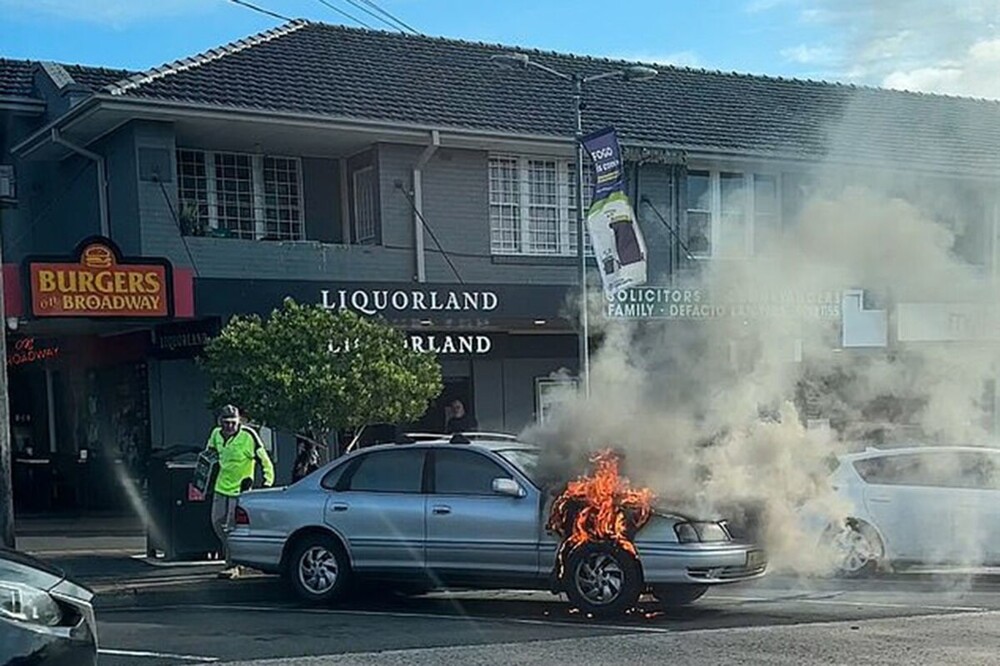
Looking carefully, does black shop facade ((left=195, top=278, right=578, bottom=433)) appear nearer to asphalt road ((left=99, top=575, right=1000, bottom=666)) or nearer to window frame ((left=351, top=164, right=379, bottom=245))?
window frame ((left=351, top=164, right=379, bottom=245))

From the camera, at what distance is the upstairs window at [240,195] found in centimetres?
1755

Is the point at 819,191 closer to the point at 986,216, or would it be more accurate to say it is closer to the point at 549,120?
the point at 986,216

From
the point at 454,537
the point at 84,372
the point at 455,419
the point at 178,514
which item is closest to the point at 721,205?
the point at 455,419

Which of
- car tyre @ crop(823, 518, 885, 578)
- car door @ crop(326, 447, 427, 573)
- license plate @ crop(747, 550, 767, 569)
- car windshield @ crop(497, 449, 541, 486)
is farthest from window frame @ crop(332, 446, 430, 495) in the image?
car tyre @ crop(823, 518, 885, 578)

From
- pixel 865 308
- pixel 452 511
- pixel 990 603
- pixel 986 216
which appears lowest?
pixel 990 603

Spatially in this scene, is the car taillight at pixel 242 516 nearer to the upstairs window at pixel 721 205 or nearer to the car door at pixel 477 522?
the car door at pixel 477 522

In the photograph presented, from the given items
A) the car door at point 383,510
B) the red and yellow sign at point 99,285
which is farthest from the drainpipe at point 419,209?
the car door at point 383,510

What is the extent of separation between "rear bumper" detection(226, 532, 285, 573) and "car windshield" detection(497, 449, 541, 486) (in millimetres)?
2125

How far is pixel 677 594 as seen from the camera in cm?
943

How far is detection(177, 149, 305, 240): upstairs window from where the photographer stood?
17547 millimetres

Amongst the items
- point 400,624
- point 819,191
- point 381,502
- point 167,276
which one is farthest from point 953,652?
point 167,276

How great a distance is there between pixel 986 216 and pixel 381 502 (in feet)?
28.3

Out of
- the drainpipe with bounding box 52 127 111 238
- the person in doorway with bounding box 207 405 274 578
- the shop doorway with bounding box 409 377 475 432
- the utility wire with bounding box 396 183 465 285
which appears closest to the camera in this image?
the person in doorway with bounding box 207 405 274 578

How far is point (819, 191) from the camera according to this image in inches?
522
